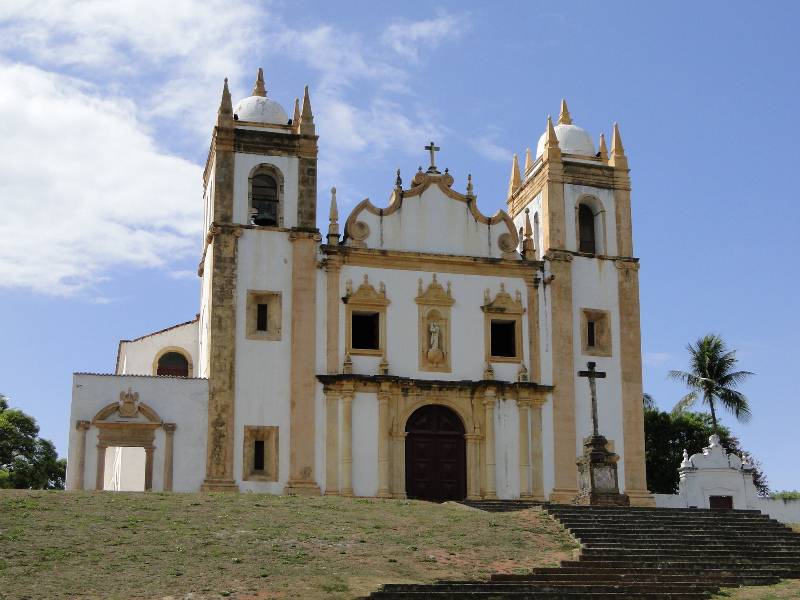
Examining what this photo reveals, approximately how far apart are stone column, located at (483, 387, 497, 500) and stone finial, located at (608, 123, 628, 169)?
8117mm

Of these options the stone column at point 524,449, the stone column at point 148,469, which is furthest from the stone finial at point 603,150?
the stone column at point 148,469

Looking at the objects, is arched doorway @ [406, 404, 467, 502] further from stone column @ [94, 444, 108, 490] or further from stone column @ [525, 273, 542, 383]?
stone column @ [94, 444, 108, 490]

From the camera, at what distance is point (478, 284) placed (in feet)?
108

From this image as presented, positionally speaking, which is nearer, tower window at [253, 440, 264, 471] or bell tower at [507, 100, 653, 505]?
tower window at [253, 440, 264, 471]

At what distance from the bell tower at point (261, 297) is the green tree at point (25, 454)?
14.8 meters

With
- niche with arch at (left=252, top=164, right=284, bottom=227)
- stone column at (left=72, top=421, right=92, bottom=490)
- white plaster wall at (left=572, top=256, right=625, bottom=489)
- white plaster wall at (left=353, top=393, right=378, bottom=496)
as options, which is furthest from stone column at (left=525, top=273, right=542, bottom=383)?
stone column at (left=72, top=421, right=92, bottom=490)

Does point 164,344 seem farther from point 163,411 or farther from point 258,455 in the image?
point 258,455

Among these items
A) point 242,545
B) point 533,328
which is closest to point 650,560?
point 242,545

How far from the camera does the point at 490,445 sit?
3172 centimetres

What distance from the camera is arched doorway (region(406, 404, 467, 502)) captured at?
31.6 meters

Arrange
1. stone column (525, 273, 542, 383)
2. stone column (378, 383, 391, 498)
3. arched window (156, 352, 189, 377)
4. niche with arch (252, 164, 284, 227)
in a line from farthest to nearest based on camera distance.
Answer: arched window (156, 352, 189, 377) → stone column (525, 273, 542, 383) → niche with arch (252, 164, 284, 227) → stone column (378, 383, 391, 498)

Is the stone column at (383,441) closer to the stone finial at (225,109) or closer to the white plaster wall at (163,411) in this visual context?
the white plaster wall at (163,411)

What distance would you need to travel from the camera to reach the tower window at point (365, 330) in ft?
105

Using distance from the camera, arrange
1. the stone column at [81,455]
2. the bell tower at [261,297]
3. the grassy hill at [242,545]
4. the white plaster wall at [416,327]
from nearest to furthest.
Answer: the grassy hill at [242,545] < the stone column at [81,455] < the bell tower at [261,297] < the white plaster wall at [416,327]
